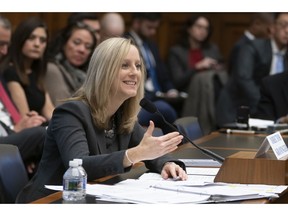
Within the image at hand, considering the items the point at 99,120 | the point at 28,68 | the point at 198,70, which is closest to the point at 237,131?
the point at 28,68

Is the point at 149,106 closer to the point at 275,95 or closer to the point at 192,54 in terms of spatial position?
the point at 275,95

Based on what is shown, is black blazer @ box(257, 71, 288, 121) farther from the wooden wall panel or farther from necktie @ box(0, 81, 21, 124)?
the wooden wall panel

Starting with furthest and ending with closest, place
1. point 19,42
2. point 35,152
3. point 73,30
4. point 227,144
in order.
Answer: point 73,30 < point 19,42 < point 35,152 < point 227,144

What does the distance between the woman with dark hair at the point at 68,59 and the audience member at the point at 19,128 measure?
2.00 feet

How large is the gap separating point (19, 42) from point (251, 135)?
1887mm

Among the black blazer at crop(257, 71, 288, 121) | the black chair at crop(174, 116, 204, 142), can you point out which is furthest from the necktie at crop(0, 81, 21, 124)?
the black blazer at crop(257, 71, 288, 121)

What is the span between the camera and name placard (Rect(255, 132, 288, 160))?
293 centimetres

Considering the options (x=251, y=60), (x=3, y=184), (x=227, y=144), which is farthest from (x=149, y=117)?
(x=3, y=184)

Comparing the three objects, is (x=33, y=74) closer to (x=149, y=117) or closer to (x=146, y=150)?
(x=149, y=117)

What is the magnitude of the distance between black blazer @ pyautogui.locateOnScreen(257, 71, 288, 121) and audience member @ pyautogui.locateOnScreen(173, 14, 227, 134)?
1.83 metres

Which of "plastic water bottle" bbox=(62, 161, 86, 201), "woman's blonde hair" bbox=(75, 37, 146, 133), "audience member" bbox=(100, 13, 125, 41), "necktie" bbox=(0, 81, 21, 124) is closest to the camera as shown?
"plastic water bottle" bbox=(62, 161, 86, 201)

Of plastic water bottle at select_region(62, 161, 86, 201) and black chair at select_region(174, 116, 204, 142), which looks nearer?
plastic water bottle at select_region(62, 161, 86, 201)

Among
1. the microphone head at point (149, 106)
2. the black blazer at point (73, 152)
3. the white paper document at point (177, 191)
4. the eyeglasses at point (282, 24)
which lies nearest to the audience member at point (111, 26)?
the eyeglasses at point (282, 24)
